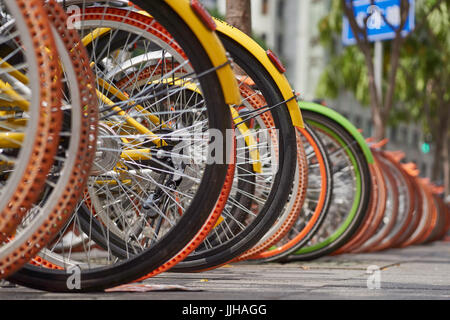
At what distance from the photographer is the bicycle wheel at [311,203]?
6965 mm

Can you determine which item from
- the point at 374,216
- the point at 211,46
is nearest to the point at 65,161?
the point at 211,46

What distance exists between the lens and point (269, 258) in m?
6.91

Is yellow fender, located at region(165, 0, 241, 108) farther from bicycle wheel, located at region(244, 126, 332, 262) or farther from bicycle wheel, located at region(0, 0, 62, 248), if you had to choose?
bicycle wheel, located at region(244, 126, 332, 262)

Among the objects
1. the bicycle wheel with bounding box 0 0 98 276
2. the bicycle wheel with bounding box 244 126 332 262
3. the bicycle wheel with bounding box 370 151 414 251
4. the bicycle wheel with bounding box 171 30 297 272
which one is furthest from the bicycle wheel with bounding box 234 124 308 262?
the bicycle wheel with bounding box 370 151 414 251

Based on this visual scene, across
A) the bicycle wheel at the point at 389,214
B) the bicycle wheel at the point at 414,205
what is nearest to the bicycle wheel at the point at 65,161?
the bicycle wheel at the point at 389,214

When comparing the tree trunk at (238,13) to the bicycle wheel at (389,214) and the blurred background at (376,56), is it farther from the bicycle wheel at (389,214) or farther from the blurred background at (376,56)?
the bicycle wheel at (389,214)

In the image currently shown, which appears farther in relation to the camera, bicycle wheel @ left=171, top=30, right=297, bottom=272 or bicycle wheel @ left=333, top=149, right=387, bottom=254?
bicycle wheel @ left=333, top=149, right=387, bottom=254

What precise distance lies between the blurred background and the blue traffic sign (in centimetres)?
2

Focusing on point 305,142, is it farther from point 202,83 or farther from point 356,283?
point 202,83

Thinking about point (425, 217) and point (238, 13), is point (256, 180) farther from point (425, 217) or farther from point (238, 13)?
point (425, 217)

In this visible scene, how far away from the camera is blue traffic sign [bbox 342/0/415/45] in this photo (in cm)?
1402

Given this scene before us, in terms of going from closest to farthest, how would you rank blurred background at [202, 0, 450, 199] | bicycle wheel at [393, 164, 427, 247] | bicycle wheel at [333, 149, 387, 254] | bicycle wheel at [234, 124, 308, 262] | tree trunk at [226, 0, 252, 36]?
1. bicycle wheel at [234, 124, 308, 262]
2. tree trunk at [226, 0, 252, 36]
3. bicycle wheel at [333, 149, 387, 254]
4. bicycle wheel at [393, 164, 427, 247]
5. blurred background at [202, 0, 450, 199]

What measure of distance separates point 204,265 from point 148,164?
2.57 ft

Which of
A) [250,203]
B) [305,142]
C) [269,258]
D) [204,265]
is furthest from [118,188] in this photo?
[305,142]
